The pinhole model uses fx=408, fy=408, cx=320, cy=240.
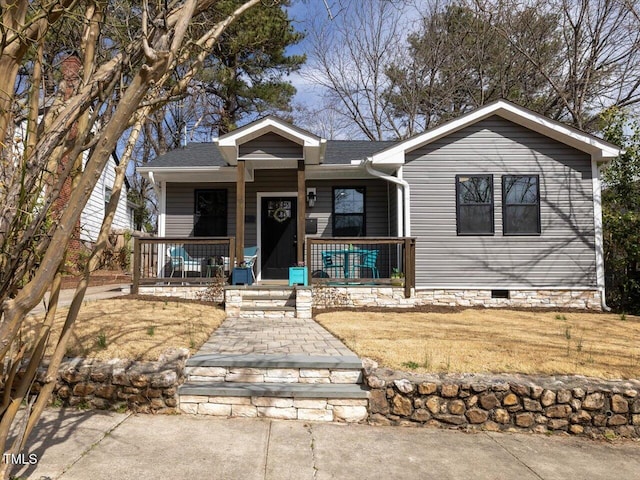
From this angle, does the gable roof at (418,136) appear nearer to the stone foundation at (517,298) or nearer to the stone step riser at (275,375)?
the stone foundation at (517,298)

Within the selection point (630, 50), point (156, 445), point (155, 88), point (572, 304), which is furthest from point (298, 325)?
point (630, 50)

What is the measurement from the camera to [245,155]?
8.48 m

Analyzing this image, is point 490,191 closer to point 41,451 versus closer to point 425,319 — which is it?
point 425,319

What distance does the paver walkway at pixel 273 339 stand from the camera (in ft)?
14.9

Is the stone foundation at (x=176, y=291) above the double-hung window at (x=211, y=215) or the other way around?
the other way around

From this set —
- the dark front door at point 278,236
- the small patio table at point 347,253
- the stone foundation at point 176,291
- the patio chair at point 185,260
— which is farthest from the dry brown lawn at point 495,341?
the patio chair at point 185,260

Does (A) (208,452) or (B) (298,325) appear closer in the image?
(A) (208,452)

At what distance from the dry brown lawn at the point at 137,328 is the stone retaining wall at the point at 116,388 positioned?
0.23 m

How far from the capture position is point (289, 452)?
114 inches

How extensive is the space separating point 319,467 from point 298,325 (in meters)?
3.91

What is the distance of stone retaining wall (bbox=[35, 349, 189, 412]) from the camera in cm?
358

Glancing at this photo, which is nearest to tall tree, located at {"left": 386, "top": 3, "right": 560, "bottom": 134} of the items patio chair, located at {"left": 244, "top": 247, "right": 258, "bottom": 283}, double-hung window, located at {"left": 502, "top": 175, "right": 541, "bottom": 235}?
double-hung window, located at {"left": 502, "top": 175, "right": 541, "bottom": 235}

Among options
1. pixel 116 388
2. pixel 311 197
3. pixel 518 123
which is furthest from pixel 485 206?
pixel 116 388

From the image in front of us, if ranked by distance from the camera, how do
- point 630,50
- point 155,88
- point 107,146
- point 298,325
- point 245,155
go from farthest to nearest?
point 630,50
point 245,155
point 298,325
point 155,88
point 107,146
